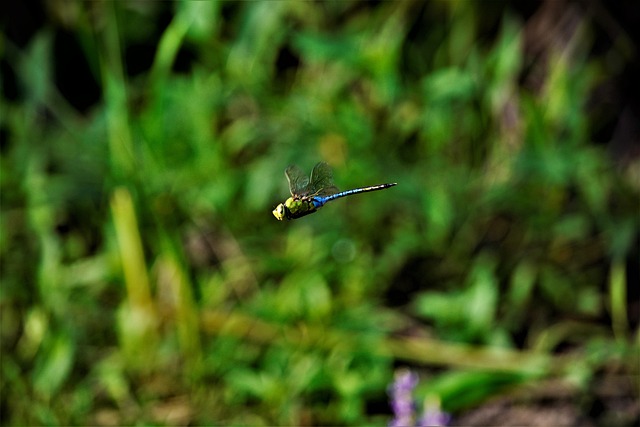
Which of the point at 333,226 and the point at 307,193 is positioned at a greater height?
the point at 333,226

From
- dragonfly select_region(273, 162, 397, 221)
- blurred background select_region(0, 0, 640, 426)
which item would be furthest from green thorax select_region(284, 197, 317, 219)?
blurred background select_region(0, 0, 640, 426)

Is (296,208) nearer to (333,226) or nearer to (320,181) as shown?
(320,181)

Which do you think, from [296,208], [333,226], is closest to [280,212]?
[296,208]

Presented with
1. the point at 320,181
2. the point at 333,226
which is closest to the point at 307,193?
the point at 320,181

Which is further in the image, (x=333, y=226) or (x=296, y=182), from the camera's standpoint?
(x=333, y=226)

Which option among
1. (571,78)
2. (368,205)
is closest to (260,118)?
(368,205)

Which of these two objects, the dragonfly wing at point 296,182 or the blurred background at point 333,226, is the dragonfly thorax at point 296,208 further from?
the blurred background at point 333,226

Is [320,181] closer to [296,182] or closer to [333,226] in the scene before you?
[296,182]
